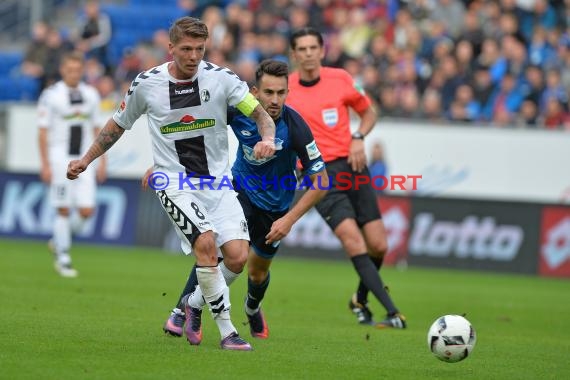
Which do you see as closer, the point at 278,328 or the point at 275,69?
the point at 275,69

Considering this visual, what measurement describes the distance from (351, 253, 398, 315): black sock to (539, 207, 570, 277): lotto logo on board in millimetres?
8596

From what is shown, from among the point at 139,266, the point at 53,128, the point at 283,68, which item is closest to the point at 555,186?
the point at 139,266

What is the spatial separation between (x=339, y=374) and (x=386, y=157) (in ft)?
47.6

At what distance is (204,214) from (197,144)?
1.86ft

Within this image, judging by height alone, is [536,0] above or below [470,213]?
above

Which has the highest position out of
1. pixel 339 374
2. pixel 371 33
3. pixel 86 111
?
pixel 371 33

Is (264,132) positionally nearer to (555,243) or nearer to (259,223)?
(259,223)

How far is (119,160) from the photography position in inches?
906

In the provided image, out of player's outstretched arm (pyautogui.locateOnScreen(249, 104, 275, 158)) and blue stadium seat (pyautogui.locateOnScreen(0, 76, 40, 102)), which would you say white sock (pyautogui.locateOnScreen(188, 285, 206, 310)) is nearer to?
player's outstretched arm (pyautogui.locateOnScreen(249, 104, 275, 158))

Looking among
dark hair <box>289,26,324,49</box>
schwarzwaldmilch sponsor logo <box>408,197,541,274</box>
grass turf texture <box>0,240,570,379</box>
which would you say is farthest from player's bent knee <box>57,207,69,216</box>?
schwarzwaldmilch sponsor logo <box>408,197,541,274</box>

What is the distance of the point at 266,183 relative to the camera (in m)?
9.56

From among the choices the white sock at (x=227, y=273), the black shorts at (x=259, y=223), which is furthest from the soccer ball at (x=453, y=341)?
the black shorts at (x=259, y=223)

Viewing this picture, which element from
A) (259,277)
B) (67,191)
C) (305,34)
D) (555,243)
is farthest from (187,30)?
(555,243)

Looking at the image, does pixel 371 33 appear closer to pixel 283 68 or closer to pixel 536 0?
pixel 536 0
